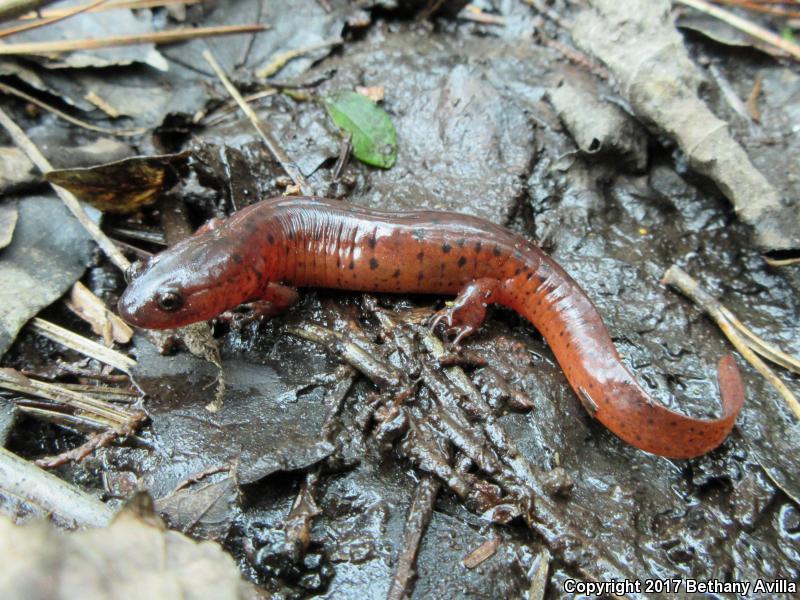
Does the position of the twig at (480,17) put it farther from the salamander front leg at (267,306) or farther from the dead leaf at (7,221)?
the dead leaf at (7,221)

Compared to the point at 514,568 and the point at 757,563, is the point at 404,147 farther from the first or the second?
the point at 757,563

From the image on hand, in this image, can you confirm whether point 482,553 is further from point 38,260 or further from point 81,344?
point 38,260

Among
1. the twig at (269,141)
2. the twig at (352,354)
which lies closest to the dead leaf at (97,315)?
the twig at (352,354)

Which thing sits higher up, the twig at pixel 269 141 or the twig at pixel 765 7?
the twig at pixel 765 7

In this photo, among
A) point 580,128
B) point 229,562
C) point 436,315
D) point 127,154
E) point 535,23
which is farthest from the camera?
point 535,23

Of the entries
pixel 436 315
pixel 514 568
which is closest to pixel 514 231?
pixel 436 315
